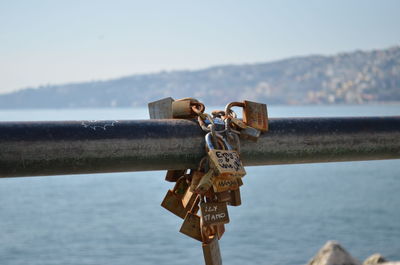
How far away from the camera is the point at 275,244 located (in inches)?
822

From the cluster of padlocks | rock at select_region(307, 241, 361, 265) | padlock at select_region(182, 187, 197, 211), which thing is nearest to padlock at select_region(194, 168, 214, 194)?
the cluster of padlocks

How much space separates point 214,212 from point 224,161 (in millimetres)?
147

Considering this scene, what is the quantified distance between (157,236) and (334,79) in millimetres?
161891

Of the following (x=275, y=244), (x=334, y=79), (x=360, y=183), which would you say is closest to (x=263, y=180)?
(x=360, y=183)

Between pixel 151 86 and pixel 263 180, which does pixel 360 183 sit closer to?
pixel 263 180

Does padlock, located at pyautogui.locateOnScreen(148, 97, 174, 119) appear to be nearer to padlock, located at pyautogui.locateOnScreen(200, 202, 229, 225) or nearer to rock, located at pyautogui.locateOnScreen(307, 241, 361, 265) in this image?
padlock, located at pyautogui.locateOnScreen(200, 202, 229, 225)

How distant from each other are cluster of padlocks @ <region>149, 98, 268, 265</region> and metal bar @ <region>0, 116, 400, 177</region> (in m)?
0.03

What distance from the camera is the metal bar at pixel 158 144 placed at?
1069 millimetres

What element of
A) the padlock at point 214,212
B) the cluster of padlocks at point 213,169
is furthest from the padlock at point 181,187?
the padlock at point 214,212

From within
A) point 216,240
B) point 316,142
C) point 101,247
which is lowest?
point 101,247

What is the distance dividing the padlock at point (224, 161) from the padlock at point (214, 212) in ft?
0.35

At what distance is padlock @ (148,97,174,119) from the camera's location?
141 centimetres

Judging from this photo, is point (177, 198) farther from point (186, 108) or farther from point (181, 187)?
point (186, 108)

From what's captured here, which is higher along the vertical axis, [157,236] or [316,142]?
[316,142]
